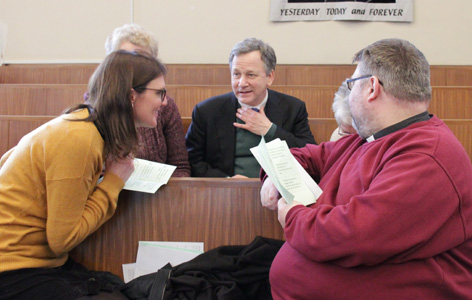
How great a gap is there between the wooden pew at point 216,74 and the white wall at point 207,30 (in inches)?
9.3

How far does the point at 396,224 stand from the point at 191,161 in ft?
4.16

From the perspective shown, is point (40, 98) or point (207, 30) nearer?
point (40, 98)

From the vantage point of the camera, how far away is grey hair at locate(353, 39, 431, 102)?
3.59ft

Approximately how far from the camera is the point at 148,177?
60.4 inches

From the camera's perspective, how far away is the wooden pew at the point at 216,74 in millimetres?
3520

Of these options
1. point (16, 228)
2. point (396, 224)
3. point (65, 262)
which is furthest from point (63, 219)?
point (396, 224)

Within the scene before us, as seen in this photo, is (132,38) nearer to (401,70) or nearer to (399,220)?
(401,70)

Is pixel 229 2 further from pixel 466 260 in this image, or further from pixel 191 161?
pixel 466 260

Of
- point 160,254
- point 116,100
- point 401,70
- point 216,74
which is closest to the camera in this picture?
point 401,70

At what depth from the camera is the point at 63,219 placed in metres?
1.19

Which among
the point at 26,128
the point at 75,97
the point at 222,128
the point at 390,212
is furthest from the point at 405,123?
the point at 75,97

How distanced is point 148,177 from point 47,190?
41 centimetres

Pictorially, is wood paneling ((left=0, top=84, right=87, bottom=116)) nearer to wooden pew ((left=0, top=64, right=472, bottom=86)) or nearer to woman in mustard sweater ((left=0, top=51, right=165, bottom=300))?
wooden pew ((left=0, top=64, right=472, bottom=86))

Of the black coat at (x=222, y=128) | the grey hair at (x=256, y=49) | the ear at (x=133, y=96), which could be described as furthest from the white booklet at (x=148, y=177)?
the grey hair at (x=256, y=49)
